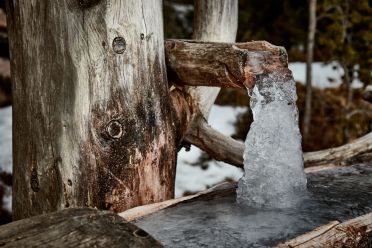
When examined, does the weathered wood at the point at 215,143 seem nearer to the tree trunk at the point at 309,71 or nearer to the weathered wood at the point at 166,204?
the weathered wood at the point at 166,204

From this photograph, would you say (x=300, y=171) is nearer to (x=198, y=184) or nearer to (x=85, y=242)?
(x=85, y=242)

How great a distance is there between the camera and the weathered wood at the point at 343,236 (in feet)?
5.68

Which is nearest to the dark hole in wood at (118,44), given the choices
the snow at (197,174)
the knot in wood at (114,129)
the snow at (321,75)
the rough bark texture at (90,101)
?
the rough bark texture at (90,101)

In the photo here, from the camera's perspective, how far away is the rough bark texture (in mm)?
2088

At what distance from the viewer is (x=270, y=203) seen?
7.12ft

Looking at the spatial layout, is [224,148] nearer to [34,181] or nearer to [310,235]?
[34,181]

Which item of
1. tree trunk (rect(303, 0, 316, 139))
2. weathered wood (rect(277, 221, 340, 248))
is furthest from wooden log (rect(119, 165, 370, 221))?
tree trunk (rect(303, 0, 316, 139))

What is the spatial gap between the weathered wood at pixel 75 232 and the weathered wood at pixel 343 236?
1.58 ft

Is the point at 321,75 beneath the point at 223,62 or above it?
beneath

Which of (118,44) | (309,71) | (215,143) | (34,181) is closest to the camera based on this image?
(118,44)

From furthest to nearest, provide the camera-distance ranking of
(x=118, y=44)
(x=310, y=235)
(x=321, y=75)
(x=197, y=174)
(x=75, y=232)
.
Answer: (x=321, y=75), (x=197, y=174), (x=118, y=44), (x=310, y=235), (x=75, y=232)

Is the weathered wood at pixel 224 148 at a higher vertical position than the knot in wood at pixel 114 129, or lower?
lower

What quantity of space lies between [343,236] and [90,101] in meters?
1.03

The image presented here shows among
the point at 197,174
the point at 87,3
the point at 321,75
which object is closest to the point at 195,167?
the point at 197,174
